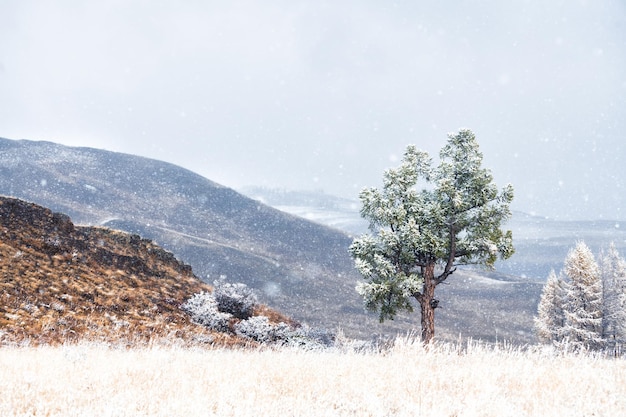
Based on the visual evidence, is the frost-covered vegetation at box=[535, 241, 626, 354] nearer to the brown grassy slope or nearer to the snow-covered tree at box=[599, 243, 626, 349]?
the snow-covered tree at box=[599, 243, 626, 349]

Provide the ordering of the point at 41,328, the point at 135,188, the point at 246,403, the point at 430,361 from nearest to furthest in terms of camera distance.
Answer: the point at 246,403 < the point at 430,361 < the point at 41,328 < the point at 135,188

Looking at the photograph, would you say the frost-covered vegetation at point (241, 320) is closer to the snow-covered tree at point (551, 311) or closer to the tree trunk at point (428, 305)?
the tree trunk at point (428, 305)

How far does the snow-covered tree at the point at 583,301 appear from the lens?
3253 cm

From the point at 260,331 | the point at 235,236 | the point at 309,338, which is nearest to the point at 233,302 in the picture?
the point at 260,331

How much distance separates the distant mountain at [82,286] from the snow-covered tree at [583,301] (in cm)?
2654

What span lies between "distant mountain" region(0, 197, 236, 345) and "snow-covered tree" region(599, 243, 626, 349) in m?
29.3

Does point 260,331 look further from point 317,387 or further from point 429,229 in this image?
point 317,387

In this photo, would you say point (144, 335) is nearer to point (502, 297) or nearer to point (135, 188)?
point (502, 297)

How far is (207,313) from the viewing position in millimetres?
19188

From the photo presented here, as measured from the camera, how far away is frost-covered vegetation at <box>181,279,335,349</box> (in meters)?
18.8

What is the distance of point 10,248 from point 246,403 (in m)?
17.1

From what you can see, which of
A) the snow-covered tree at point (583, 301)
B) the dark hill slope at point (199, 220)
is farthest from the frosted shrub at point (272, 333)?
the dark hill slope at point (199, 220)

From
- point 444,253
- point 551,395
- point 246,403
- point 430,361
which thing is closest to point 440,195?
point 444,253

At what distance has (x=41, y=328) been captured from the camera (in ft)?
45.2
